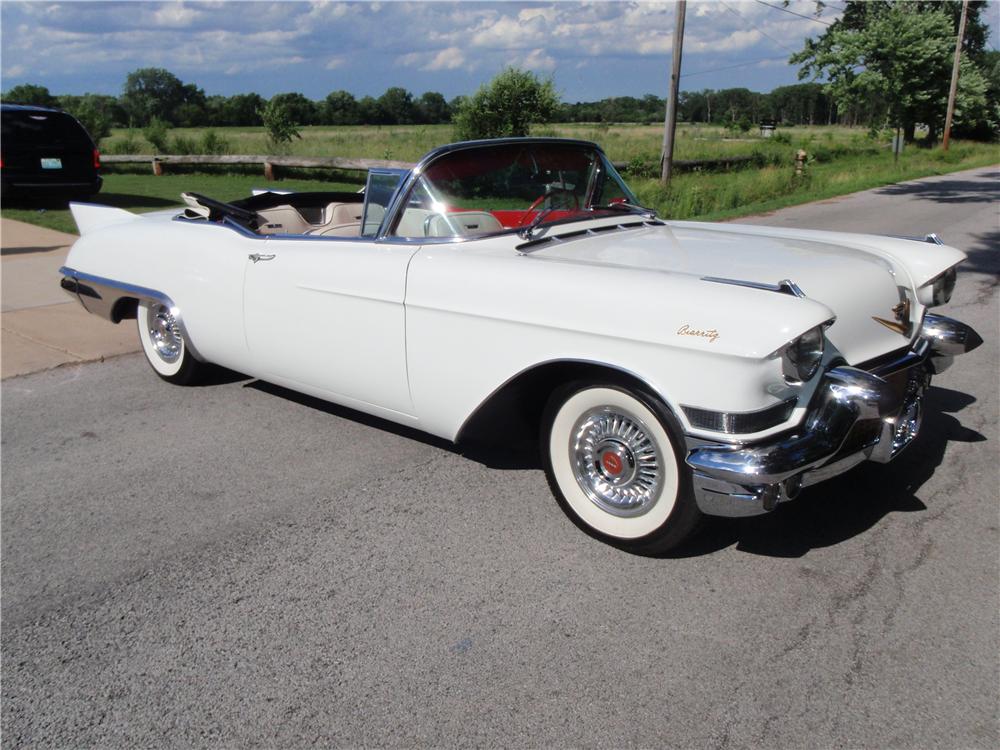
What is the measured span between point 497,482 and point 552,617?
1109mm

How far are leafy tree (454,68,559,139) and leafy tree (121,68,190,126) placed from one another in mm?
42782

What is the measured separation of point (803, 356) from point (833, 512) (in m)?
1.04

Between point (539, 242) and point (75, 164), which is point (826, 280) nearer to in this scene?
point (539, 242)

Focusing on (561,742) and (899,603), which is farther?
(899,603)

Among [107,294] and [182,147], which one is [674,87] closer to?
[107,294]

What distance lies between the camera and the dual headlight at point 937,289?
12.0 feet

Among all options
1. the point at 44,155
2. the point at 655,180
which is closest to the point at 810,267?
the point at 44,155

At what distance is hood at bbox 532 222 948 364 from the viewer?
3146mm

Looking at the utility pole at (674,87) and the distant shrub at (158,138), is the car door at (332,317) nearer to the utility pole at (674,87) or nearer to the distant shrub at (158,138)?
the utility pole at (674,87)

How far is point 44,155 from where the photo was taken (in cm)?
1249

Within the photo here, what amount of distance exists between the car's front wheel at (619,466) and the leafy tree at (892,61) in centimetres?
3628

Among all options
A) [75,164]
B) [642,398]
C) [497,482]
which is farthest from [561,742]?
[75,164]

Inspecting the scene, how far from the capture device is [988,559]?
3.09m

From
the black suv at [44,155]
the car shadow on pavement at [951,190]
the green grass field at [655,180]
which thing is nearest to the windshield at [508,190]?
the green grass field at [655,180]
